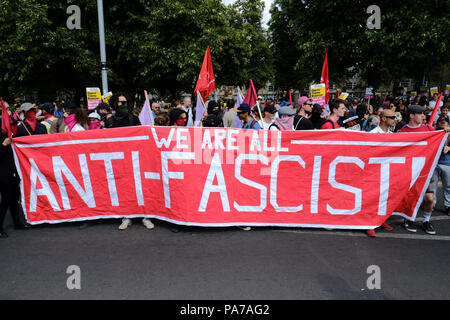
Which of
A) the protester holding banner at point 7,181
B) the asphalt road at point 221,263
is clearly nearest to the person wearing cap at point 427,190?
the asphalt road at point 221,263

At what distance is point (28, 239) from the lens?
4797 millimetres

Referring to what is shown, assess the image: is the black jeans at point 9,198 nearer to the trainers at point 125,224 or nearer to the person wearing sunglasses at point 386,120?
the trainers at point 125,224

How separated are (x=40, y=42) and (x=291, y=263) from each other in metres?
16.7

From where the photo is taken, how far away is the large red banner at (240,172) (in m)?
4.64

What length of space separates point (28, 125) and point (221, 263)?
3810 millimetres

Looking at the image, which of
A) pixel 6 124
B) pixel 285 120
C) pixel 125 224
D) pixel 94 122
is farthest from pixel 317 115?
pixel 6 124

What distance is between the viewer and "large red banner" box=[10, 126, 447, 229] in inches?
183

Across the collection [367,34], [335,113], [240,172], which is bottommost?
[240,172]

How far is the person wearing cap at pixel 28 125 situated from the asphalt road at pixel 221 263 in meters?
1.50

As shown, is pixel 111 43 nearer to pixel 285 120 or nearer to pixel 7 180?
pixel 7 180

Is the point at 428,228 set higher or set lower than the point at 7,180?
lower

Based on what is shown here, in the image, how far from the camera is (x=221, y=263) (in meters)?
3.93

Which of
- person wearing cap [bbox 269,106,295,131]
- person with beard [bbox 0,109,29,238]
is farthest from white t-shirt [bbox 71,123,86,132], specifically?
person wearing cap [bbox 269,106,295,131]
